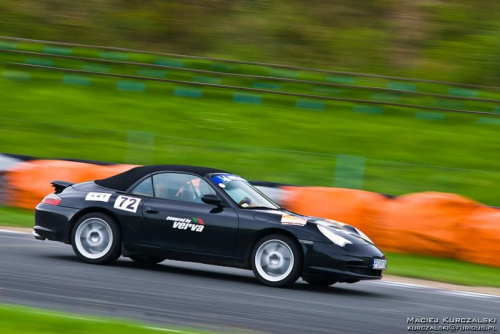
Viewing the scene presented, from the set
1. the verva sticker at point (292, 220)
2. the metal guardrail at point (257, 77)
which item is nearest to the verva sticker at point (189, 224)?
the verva sticker at point (292, 220)

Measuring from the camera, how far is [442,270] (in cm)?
1172

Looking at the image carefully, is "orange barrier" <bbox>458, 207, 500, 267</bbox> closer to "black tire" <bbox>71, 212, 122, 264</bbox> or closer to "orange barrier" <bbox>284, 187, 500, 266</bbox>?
"orange barrier" <bbox>284, 187, 500, 266</bbox>

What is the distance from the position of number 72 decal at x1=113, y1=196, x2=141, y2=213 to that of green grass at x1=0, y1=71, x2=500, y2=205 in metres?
6.15

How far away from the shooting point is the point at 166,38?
92.2ft

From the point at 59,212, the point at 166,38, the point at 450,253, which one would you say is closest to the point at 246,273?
the point at 59,212

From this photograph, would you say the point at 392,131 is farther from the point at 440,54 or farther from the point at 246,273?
the point at 246,273

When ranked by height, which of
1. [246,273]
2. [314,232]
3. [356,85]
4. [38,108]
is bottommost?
[246,273]

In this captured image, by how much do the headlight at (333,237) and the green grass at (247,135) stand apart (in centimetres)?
610

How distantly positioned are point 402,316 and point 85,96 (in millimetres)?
16718

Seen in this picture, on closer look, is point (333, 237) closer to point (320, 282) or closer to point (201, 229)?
point (320, 282)

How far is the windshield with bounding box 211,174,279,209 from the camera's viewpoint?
30.3ft

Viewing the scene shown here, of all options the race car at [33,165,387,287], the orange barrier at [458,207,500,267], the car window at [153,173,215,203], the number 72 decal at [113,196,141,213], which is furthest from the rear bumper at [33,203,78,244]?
the orange barrier at [458,207,500,267]

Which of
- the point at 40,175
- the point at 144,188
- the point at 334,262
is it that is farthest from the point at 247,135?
the point at 334,262

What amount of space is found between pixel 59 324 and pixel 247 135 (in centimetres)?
1488
